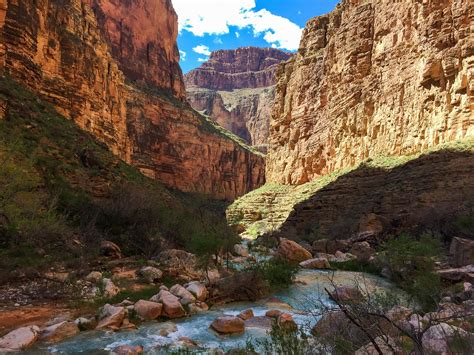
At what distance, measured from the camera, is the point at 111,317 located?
20.5ft

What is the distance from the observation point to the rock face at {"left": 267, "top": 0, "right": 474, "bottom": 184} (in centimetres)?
2394

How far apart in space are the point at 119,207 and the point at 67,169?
3.15 meters

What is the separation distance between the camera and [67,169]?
1526 cm

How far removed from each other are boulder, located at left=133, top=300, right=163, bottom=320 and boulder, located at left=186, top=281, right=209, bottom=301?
141cm

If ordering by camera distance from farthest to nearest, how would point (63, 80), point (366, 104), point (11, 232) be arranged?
1. point (366, 104)
2. point (63, 80)
3. point (11, 232)

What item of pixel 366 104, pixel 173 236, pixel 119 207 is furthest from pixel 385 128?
pixel 119 207

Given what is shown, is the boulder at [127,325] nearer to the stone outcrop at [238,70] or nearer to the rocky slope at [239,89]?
the rocky slope at [239,89]

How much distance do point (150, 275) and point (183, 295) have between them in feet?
7.90

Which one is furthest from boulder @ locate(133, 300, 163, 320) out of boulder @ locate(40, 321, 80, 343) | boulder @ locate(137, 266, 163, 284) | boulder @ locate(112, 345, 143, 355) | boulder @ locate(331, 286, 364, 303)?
boulder @ locate(331, 286, 364, 303)

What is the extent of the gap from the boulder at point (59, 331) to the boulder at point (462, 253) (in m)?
11.5

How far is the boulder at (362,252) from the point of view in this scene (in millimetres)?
15227

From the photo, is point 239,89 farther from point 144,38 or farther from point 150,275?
point 150,275

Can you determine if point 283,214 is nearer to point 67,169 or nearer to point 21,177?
point 67,169

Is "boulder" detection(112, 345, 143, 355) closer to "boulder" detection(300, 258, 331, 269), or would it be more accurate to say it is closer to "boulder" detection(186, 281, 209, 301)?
"boulder" detection(186, 281, 209, 301)
